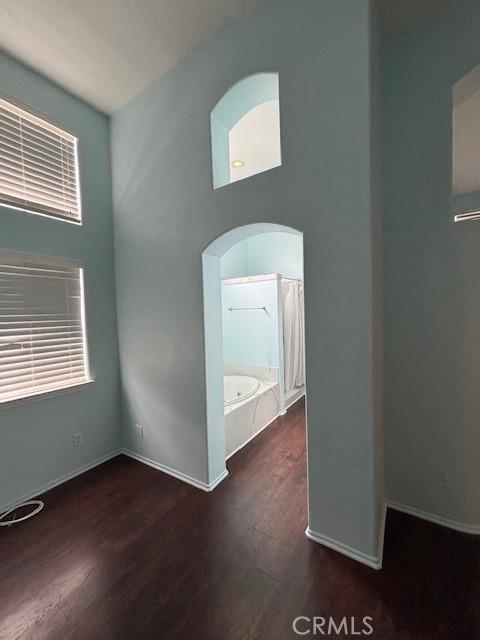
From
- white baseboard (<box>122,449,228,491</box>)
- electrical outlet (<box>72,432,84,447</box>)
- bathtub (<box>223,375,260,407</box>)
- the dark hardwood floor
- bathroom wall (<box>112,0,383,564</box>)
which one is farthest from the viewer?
bathtub (<box>223,375,260,407</box>)

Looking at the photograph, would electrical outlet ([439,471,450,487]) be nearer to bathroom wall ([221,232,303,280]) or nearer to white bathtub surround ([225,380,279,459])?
white bathtub surround ([225,380,279,459])

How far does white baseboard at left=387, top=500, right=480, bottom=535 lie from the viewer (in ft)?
5.60

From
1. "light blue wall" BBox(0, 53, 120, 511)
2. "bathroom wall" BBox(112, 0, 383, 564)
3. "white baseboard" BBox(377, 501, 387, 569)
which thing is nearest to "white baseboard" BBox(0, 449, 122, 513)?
"light blue wall" BBox(0, 53, 120, 511)

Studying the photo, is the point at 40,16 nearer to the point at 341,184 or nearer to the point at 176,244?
the point at 176,244

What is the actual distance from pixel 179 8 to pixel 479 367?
298 centimetres

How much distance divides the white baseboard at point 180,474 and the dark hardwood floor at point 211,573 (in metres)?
0.06

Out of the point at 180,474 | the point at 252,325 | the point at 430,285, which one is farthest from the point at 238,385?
the point at 430,285

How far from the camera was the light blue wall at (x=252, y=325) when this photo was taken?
393 cm

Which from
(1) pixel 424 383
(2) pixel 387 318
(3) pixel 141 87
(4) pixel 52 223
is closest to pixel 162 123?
(3) pixel 141 87

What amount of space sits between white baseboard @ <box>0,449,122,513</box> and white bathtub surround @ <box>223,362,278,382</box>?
1979 mm

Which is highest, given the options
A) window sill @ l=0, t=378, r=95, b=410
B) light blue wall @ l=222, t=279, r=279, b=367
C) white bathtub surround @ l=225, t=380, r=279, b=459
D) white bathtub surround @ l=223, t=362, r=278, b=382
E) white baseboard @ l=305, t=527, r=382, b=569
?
light blue wall @ l=222, t=279, r=279, b=367

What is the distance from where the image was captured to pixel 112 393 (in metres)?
2.72

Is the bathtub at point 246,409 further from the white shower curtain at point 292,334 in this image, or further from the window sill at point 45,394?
the window sill at point 45,394

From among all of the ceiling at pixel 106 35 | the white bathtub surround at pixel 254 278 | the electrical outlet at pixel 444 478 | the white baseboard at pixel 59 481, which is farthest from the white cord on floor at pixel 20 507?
the ceiling at pixel 106 35
